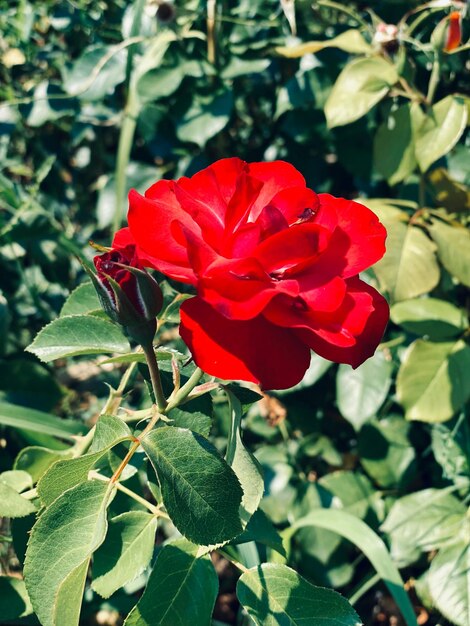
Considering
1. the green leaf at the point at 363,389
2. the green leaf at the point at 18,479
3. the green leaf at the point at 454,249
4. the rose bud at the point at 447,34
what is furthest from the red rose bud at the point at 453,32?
the green leaf at the point at 18,479

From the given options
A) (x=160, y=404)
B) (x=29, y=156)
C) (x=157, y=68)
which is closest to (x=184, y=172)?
(x=157, y=68)

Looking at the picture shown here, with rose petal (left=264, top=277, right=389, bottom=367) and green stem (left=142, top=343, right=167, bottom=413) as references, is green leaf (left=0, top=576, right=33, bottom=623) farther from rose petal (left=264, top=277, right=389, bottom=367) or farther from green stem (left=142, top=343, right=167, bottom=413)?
rose petal (left=264, top=277, right=389, bottom=367)

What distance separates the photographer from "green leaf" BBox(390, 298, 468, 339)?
1013 millimetres

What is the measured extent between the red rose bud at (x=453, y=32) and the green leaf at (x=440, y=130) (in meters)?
0.08

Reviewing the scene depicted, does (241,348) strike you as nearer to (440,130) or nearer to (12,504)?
(12,504)

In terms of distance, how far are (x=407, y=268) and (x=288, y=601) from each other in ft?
1.76

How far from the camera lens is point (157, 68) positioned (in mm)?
1189

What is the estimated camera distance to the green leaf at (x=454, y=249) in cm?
96

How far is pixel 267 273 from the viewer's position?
50 centimetres

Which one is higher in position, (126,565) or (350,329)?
(350,329)

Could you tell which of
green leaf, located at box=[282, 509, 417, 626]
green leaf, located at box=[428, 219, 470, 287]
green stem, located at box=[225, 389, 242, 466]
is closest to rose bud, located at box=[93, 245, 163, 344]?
green stem, located at box=[225, 389, 242, 466]

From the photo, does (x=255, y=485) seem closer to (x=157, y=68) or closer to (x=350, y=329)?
(x=350, y=329)

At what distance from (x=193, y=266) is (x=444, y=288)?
0.75 metres

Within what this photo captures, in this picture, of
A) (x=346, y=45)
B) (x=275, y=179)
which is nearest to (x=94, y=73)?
(x=346, y=45)
